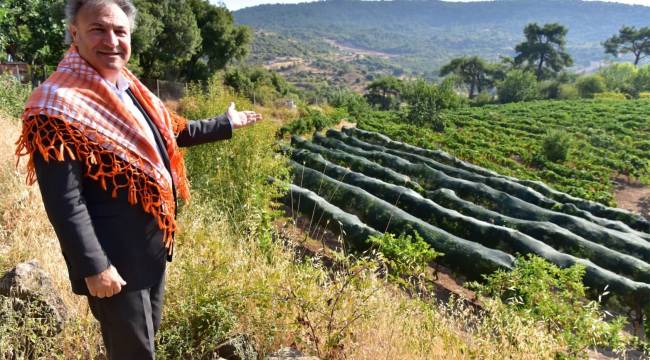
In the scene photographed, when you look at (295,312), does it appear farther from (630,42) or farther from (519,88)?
(630,42)

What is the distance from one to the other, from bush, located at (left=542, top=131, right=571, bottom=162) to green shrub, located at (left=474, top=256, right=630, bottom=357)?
36.5ft

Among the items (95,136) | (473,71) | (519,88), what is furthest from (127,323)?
(473,71)

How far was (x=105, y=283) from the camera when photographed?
1.58m

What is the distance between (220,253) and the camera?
2.99 metres

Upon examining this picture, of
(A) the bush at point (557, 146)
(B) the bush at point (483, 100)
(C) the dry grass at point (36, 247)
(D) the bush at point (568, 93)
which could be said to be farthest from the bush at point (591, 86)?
(C) the dry grass at point (36, 247)

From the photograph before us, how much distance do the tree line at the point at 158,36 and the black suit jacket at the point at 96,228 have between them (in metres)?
7.90

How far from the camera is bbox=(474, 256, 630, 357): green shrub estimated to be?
3.25m

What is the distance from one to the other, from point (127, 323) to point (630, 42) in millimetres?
82330

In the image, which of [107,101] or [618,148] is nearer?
[107,101]

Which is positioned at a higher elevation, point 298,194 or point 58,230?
point 58,230

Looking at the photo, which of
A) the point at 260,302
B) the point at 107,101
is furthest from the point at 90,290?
the point at 260,302

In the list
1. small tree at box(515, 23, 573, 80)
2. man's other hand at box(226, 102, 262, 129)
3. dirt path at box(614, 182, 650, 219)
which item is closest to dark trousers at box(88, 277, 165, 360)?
man's other hand at box(226, 102, 262, 129)

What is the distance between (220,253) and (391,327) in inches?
50.9

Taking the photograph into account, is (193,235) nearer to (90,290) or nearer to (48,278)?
(48,278)
